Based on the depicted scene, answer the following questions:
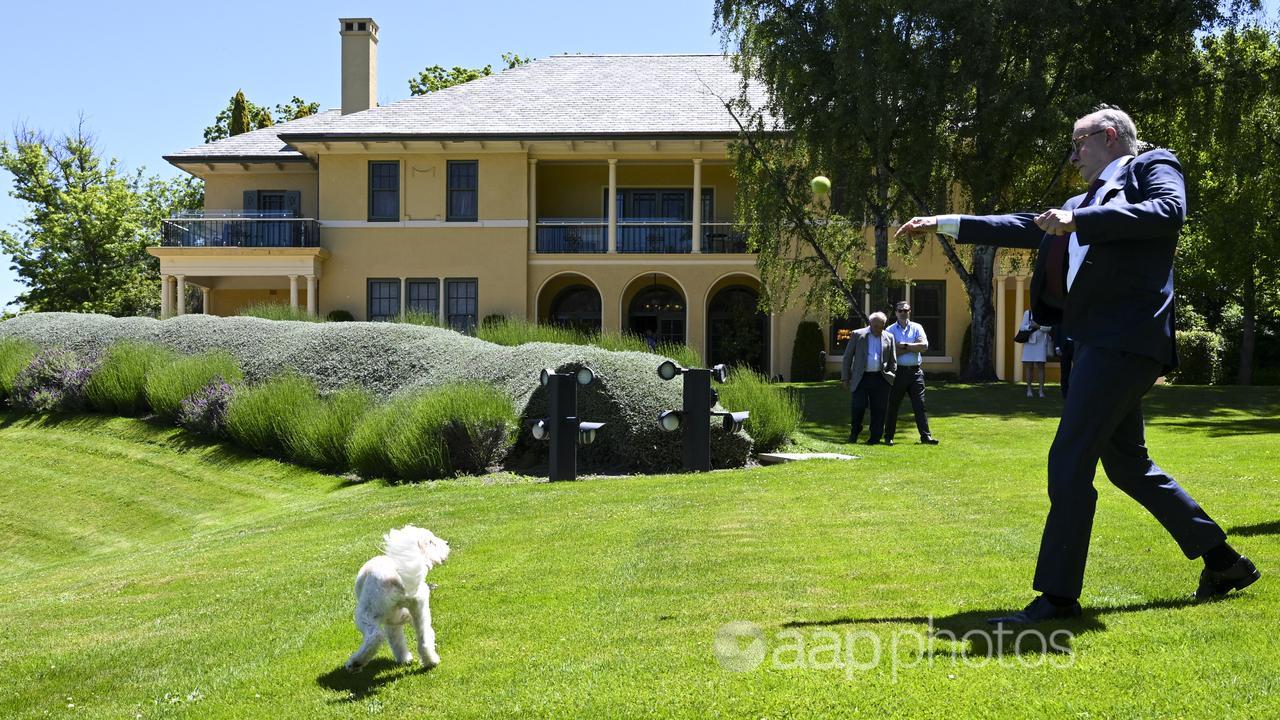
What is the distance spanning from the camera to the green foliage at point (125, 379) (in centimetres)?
1922

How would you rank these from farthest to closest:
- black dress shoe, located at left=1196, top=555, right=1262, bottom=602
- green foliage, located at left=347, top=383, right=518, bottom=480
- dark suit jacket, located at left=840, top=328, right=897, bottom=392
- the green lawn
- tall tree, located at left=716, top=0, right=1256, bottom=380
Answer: tall tree, located at left=716, top=0, right=1256, bottom=380, dark suit jacket, located at left=840, top=328, right=897, bottom=392, green foliage, located at left=347, top=383, right=518, bottom=480, black dress shoe, located at left=1196, top=555, right=1262, bottom=602, the green lawn

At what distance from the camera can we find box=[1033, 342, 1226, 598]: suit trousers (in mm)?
4777

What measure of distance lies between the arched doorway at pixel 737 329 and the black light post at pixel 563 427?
814 inches

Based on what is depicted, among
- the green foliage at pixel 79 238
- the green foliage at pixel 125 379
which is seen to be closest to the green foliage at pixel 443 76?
the green foliage at pixel 79 238

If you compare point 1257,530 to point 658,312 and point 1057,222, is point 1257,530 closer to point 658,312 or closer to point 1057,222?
point 1057,222

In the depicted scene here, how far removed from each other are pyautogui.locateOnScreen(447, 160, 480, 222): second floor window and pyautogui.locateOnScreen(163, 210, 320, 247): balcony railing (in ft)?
12.9

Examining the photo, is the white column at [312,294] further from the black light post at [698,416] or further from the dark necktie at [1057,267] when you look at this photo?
the dark necktie at [1057,267]

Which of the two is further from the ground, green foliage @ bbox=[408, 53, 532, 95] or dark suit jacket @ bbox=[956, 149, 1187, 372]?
green foliage @ bbox=[408, 53, 532, 95]

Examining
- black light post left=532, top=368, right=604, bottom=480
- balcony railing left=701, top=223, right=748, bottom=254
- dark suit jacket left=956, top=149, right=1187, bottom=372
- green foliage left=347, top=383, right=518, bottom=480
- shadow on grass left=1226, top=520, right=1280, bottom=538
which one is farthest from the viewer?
balcony railing left=701, top=223, right=748, bottom=254

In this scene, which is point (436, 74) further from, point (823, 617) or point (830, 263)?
point (823, 617)

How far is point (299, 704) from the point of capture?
4742 mm

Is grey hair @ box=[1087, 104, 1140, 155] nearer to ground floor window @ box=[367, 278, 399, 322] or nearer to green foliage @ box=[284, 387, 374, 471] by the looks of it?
green foliage @ box=[284, 387, 374, 471]

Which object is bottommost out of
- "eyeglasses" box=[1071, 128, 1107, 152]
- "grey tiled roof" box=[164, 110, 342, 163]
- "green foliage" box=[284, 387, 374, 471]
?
"green foliage" box=[284, 387, 374, 471]

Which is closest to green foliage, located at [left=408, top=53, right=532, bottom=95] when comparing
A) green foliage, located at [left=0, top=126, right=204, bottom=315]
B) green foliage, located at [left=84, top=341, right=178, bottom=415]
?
green foliage, located at [left=0, top=126, right=204, bottom=315]
